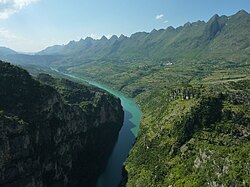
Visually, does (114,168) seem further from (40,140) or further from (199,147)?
(199,147)

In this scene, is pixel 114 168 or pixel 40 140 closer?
pixel 40 140

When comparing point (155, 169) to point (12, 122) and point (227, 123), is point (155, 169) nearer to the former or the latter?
point (227, 123)

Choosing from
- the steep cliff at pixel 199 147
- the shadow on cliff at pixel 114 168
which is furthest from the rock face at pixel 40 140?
the steep cliff at pixel 199 147

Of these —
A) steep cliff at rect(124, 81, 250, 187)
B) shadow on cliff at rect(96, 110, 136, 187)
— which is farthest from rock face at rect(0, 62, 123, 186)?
steep cliff at rect(124, 81, 250, 187)

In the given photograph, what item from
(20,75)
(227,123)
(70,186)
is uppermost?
(20,75)

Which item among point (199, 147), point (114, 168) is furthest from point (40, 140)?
point (199, 147)

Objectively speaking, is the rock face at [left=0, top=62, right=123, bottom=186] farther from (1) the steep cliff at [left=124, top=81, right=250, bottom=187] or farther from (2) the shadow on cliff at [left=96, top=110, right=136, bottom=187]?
(1) the steep cliff at [left=124, top=81, right=250, bottom=187]

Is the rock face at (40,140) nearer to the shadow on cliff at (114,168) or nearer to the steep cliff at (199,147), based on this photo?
the shadow on cliff at (114,168)

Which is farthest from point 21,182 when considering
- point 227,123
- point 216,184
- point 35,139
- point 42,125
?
point 227,123
